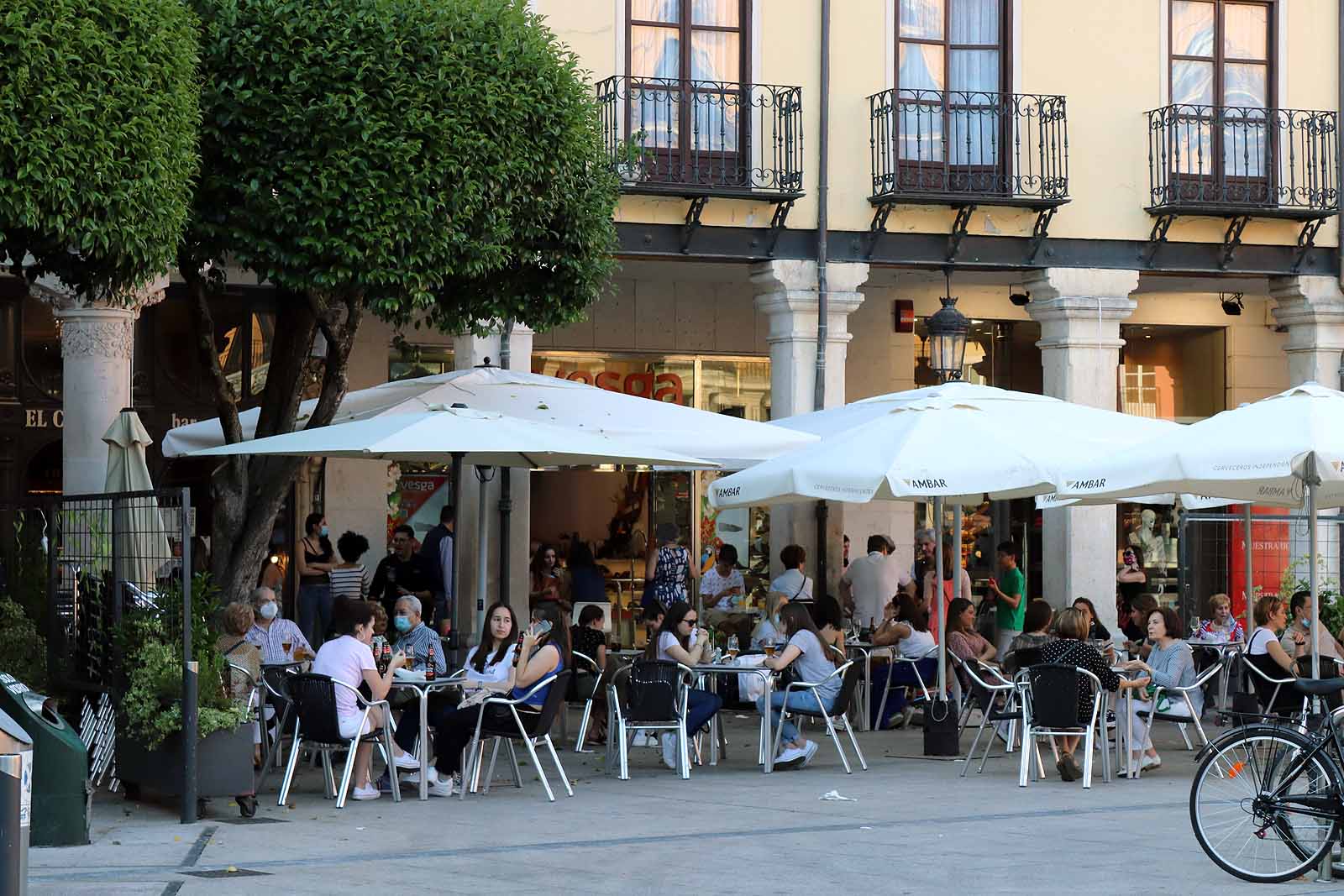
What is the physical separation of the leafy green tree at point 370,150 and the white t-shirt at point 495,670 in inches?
102

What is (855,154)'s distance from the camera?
1894 cm

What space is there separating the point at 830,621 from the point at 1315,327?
8.06 meters

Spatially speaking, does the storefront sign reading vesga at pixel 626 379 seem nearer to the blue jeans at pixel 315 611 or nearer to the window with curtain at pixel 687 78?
the window with curtain at pixel 687 78

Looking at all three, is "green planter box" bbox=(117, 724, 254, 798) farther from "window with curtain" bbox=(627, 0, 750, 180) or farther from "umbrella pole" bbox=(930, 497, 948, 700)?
"window with curtain" bbox=(627, 0, 750, 180)

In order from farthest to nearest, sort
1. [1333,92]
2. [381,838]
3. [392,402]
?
1. [1333,92]
2. [392,402]
3. [381,838]

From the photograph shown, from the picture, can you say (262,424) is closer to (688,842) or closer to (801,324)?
(688,842)

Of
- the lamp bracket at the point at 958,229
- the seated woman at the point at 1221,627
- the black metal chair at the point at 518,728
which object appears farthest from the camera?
the lamp bracket at the point at 958,229

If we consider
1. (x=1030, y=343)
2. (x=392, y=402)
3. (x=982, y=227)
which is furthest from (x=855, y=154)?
(x=392, y=402)

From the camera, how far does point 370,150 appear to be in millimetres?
12359

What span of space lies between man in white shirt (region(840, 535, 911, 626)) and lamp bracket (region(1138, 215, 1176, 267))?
432 cm

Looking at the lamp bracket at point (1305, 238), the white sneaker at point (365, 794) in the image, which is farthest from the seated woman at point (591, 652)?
the lamp bracket at point (1305, 238)

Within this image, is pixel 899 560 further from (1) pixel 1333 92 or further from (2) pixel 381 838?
(2) pixel 381 838

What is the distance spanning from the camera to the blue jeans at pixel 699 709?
12531 millimetres

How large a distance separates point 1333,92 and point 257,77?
12624 millimetres
